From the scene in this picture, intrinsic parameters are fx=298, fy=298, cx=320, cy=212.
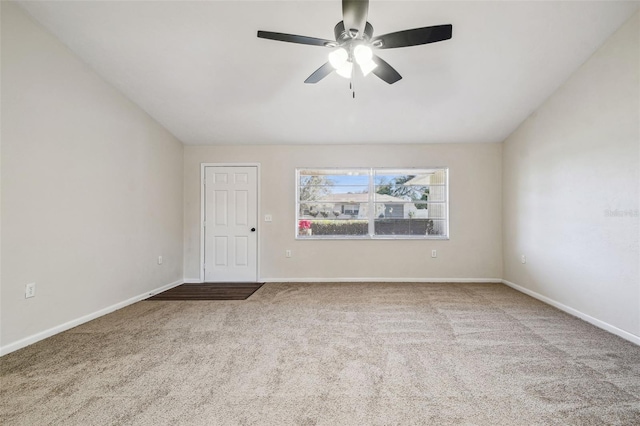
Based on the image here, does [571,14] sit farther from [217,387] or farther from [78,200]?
[78,200]

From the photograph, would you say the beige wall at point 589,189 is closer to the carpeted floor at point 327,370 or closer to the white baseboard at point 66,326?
the carpeted floor at point 327,370

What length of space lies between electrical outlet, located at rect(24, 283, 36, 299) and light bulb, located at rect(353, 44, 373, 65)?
3228 mm

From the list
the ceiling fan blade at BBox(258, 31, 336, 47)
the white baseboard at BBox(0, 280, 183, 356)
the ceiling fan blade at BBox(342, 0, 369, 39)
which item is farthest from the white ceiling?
the white baseboard at BBox(0, 280, 183, 356)

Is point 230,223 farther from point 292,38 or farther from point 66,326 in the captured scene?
point 292,38

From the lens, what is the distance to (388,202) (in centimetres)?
505

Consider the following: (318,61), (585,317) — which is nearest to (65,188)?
(318,61)

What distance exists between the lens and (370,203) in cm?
504

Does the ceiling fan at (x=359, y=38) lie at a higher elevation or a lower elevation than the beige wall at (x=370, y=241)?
higher

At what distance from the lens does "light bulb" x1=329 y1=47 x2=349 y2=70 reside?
215 centimetres

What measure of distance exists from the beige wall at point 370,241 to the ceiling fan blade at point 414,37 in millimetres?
2888

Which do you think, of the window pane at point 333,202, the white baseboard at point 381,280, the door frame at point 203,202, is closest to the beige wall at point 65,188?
the door frame at point 203,202

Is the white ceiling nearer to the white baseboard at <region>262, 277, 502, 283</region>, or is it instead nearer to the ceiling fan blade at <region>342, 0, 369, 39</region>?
the ceiling fan blade at <region>342, 0, 369, 39</region>

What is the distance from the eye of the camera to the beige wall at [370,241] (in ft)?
15.9

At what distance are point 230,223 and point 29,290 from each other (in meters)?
2.75
